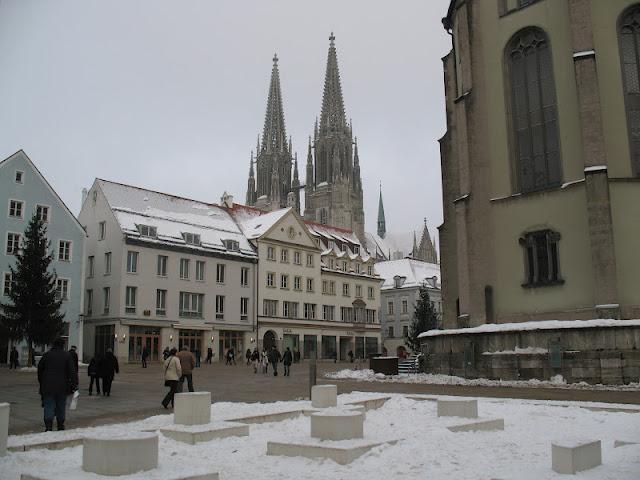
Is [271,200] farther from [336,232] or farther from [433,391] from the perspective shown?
[433,391]

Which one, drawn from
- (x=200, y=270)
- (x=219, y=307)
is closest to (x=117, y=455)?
(x=200, y=270)

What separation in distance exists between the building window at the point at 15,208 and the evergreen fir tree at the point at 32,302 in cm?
587

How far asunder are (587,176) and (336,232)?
55.7m

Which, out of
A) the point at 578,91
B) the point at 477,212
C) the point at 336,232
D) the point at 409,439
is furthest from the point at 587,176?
the point at 336,232

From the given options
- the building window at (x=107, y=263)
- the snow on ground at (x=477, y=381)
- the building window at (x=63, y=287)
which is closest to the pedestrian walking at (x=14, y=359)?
the building window at (x=63, y=287)

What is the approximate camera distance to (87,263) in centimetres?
5394

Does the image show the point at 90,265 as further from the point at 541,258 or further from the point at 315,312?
the point at 541,258

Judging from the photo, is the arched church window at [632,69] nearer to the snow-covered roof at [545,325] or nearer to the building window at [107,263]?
the snow-covered roof at [545,325]

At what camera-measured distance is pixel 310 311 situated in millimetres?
67188

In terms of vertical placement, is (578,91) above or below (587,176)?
above

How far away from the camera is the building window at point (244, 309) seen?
59.8 m

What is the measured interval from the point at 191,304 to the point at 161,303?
2940mm

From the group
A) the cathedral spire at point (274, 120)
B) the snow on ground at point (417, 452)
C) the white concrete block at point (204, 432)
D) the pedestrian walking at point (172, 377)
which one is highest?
the cathedral spire at point (274, 120)

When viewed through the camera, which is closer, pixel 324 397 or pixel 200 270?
pixel 324 397
